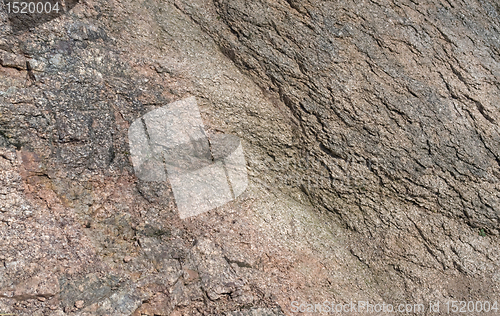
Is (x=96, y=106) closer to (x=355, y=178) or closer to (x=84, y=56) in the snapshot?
(x=84, y=56)

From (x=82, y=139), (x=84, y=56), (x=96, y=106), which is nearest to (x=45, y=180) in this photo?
(x=82, y=139)

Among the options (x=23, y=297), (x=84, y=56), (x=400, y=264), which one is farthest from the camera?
(x=400, y=264)

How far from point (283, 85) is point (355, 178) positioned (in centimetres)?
118

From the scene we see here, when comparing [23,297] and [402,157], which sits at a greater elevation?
[402,157]

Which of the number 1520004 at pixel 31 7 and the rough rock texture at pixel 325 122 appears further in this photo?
the rough rock texture at pixel 325 122

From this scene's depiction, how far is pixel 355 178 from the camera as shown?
373 centimetres

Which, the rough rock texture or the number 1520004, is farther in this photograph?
the rough rock texture

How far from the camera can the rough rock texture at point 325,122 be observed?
3.35 m

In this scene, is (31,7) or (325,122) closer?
(31,7)

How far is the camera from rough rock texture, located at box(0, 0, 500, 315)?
132 inches

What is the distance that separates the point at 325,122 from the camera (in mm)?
3727

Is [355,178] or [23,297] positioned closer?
[23,297]

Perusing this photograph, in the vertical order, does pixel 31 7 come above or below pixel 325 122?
below

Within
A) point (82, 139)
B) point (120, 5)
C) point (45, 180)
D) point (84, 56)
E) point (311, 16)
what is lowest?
point (45, 180)
